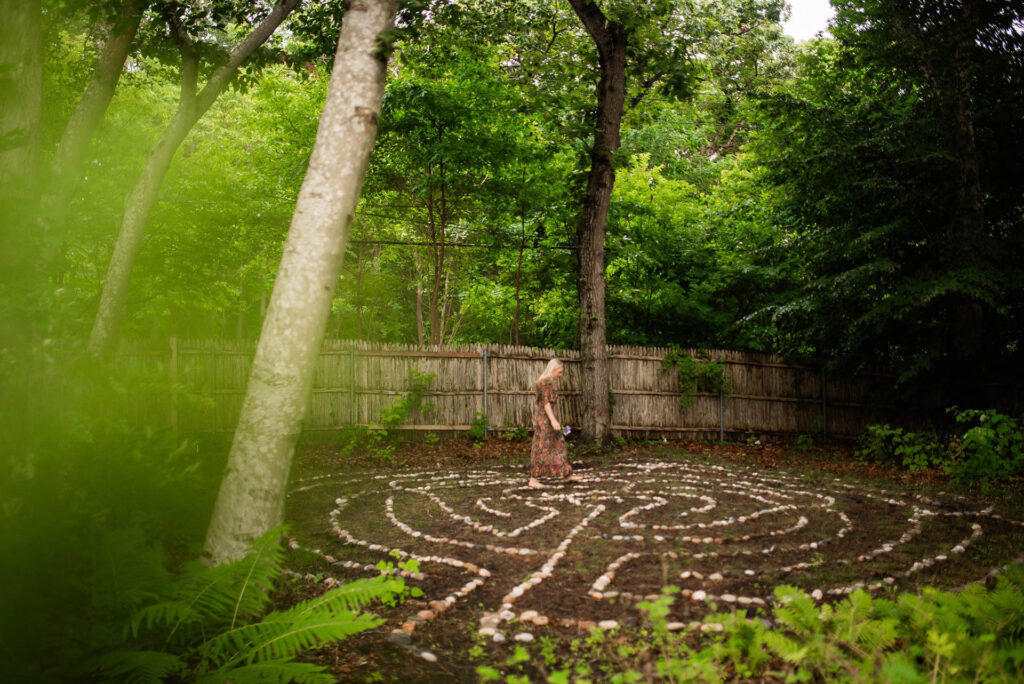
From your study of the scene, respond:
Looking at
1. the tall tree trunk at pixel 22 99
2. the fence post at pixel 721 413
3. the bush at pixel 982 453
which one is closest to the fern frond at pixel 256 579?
the tall tree trunk at pixel 22 99

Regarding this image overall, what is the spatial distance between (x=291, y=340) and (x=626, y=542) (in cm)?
345

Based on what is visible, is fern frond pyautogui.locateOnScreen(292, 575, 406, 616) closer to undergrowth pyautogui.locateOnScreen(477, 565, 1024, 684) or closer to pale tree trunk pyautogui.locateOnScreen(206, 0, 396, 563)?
undergrowth pyautogui.locateOnScreen(477, 565, 1024, 684)

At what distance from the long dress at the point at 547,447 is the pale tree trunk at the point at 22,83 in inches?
228

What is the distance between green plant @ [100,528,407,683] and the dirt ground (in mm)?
617

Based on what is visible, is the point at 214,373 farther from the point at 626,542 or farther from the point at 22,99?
the point at 626,542

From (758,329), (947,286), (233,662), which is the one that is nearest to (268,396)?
(233,662)

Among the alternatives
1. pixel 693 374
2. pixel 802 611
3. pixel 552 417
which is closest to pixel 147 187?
pixel 552 417

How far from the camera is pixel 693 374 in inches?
530

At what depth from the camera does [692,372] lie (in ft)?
44.1

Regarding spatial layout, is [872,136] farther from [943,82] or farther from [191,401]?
[191,401]

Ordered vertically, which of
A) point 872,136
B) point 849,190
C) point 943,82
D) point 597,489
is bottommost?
point 597,489

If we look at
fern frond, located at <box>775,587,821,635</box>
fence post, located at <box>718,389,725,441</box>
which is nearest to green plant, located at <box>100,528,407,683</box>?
fern frond, located at <box>775,587,821,635</box>

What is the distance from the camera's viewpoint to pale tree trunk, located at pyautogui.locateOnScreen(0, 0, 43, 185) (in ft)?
14.4

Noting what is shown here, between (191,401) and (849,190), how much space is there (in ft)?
37.4
